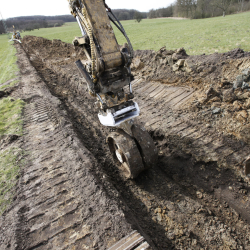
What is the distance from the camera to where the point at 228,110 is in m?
4.85

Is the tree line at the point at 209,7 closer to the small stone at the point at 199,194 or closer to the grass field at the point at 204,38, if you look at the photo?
the grass field at the point at 204,38

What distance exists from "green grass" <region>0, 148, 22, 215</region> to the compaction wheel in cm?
235

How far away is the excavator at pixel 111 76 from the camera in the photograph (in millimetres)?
3168

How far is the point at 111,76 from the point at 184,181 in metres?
2.83

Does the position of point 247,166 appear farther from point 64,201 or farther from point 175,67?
point 175,67

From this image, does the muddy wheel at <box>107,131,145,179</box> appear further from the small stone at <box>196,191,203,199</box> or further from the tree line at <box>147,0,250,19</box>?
the tree line at <box>147,0,250,19</box>

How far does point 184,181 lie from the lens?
4.18 metres

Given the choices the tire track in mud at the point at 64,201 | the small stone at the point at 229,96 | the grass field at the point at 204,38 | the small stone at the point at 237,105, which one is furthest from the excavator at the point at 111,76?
the grass field at the point at 204,38

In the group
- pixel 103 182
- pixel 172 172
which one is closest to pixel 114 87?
pixel 103 182

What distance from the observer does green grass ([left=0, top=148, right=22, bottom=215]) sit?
359 cm

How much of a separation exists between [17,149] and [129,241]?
149 inches

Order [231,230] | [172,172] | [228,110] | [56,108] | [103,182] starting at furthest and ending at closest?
[56,108] → [228,110] → [172,172] → [103,182] → [231,230]

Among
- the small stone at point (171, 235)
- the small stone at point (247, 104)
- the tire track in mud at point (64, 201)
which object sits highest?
the small stone at point (247, 104)

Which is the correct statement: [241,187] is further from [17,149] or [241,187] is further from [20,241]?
[17,149]
